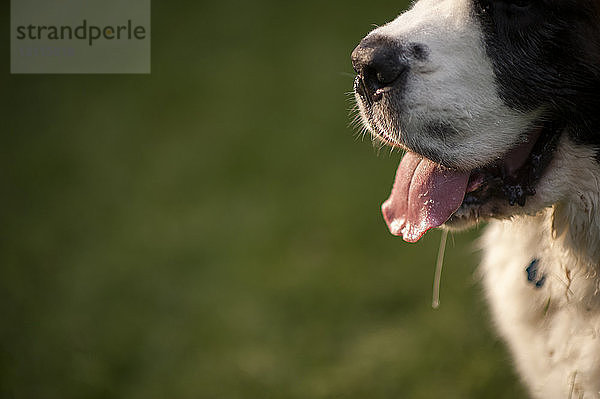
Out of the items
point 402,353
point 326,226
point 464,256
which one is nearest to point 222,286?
point 326,226

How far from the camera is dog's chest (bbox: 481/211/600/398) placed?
6.39 feet

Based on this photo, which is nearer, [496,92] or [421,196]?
[496,92]

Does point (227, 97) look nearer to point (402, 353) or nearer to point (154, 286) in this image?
point (154, 286)

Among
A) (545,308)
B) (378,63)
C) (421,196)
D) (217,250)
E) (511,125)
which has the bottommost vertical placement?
(217,250)

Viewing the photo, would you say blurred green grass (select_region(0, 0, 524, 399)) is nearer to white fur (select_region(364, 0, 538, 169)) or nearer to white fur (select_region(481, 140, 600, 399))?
white fur (select_region(481, 140, 600, 399))

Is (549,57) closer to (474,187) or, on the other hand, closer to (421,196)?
(474,187)

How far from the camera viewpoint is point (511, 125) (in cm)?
182

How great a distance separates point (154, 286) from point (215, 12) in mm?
4140

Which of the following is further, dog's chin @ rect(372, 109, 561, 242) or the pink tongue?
the pink tongue

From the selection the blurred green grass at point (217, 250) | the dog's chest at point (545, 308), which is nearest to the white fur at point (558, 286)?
the dog's chest at point (545, 308)

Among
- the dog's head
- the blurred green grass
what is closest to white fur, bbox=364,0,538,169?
the dog's head

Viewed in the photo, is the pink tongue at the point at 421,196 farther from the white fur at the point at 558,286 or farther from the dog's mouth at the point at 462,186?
the white fur at the point at 558,286

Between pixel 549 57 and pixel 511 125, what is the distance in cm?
→ 20

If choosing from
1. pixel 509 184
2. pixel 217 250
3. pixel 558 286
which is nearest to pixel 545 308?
pixel 558 286
